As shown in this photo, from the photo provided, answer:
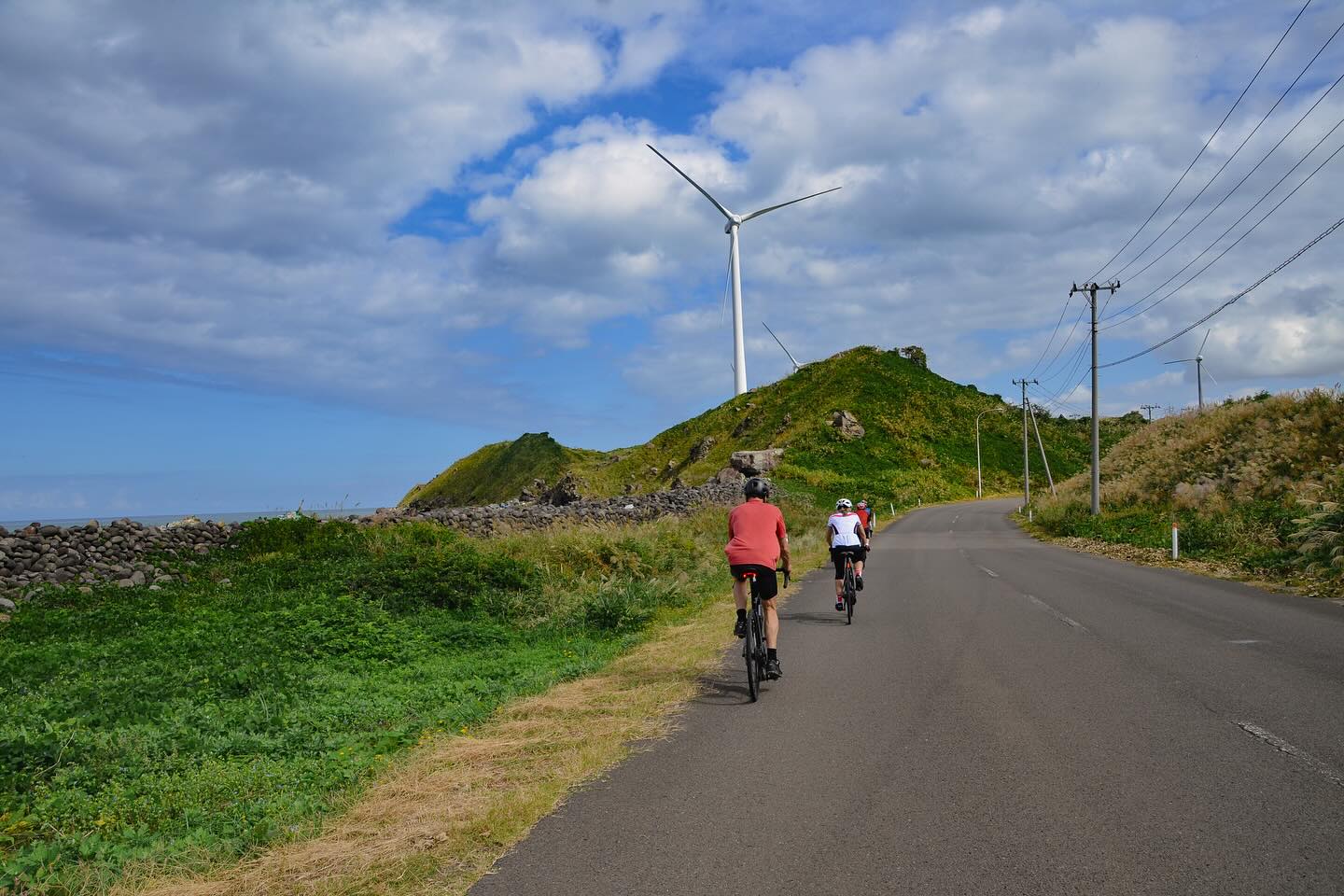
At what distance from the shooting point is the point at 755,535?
8.60m

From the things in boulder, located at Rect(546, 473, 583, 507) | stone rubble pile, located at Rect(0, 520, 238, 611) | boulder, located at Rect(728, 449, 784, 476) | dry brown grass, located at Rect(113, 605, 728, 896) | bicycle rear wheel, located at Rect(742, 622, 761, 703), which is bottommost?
dry brown grass, located at Rect(113, 605, 728, 896)

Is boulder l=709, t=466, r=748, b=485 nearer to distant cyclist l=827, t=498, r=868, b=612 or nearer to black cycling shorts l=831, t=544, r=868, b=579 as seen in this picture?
distant cyclist l=827, t=498, r=868, b=612

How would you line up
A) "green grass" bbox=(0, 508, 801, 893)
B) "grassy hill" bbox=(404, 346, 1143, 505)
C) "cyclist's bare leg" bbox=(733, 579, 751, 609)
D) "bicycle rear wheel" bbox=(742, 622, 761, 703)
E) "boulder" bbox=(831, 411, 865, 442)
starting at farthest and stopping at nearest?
"boulder" bbox=(831, 411, 865, 442) → "grassy hill" bbox=(404, 346, 1143, 505) → "cyclist's bare leg" bbox=(733, 579, 751, 609) → "bicycle rear wheel" bbox=(742, 622, 761, 703) → "green grass" bbox=(0, 508, 801, 893)

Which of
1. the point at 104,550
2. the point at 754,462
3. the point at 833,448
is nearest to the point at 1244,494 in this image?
the point at 754,462

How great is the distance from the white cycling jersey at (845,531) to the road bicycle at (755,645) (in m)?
5.24

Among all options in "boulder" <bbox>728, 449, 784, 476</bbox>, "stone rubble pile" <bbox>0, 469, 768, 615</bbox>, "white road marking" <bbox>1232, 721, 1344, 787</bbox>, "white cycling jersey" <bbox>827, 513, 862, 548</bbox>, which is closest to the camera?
"white road marking" <bbox>1232, 721, 1344, 787</bbox>

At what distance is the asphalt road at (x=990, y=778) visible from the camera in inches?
168

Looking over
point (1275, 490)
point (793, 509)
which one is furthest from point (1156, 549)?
point (793, 509)

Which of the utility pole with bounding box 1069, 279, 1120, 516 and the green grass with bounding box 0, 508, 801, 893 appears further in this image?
the utility pole with bounding box 1069, 279, 1120, 516

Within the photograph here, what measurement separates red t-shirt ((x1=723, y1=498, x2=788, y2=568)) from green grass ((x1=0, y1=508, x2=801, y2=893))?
2.70 metres

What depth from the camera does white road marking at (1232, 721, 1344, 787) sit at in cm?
544

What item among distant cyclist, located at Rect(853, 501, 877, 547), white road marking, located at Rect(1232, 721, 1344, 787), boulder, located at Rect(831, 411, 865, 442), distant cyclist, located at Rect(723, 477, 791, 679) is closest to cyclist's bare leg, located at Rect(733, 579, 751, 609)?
distant cyclist, located at Rect(723, 477, 791, 679)

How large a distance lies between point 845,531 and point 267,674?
8.38 meters

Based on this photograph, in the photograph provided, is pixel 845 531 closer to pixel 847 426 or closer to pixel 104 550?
pixel 104 550
